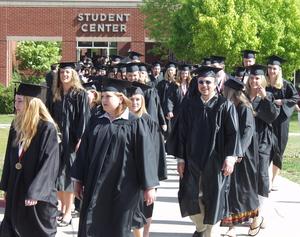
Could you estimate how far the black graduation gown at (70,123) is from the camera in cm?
873

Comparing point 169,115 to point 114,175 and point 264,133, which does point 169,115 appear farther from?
point 114,175

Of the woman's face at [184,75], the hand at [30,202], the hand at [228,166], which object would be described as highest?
the woman's face at [184,75]

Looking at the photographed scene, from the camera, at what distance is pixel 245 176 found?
8.02 metres

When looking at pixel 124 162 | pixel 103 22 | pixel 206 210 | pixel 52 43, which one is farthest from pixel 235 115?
pixel 52 43

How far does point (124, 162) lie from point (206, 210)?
141 cm

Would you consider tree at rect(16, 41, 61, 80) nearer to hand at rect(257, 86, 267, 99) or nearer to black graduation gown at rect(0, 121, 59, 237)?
hand at rect(257, 86, 267, 99)

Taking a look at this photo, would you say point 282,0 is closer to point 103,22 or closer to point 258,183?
point 103,22

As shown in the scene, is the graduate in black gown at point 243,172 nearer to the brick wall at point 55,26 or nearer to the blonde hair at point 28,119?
the blonde hair at point 28,119

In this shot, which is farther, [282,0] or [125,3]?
[125,3]

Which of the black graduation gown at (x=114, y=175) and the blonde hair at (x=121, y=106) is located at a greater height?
the blonde hair at (x=121, y=106)

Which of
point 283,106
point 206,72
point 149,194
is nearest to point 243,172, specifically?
point 206,72

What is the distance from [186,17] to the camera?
3244 cm

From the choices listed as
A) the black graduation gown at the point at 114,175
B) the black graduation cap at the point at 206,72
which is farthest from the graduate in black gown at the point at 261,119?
the black graduation gown at the point at 114,175

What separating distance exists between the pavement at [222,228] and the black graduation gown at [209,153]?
375 millimetres
